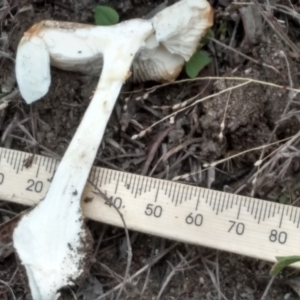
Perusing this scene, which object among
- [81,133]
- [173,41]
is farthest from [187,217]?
[173,41]

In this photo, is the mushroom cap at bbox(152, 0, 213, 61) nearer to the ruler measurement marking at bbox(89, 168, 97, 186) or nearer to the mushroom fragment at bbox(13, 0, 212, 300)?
the mushroom fragment at bbox(13, 0, 212, 300)

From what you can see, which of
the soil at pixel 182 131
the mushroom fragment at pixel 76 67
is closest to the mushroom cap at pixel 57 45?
the mushroom fragment at pixel 76 67

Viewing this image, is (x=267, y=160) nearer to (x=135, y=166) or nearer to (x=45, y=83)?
(x=135, y=166)

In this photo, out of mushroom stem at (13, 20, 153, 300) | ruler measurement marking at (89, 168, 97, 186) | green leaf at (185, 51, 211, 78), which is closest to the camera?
mushroom stem at (13, 20, 153, 300)

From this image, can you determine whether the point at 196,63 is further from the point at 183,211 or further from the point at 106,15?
the point at 183,211

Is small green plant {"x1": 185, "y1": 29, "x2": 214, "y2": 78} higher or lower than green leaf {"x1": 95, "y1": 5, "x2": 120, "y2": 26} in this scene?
lower

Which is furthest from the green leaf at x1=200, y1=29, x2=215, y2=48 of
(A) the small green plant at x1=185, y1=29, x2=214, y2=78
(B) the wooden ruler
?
(B) the wooden ruler

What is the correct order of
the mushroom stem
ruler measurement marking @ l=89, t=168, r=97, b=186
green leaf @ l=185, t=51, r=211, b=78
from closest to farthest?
the mushroom stem < ruler measurement marking @ l=89, t=168, r=97, b=186 < green leaf @ l=185, t=51, r=211, b=78
